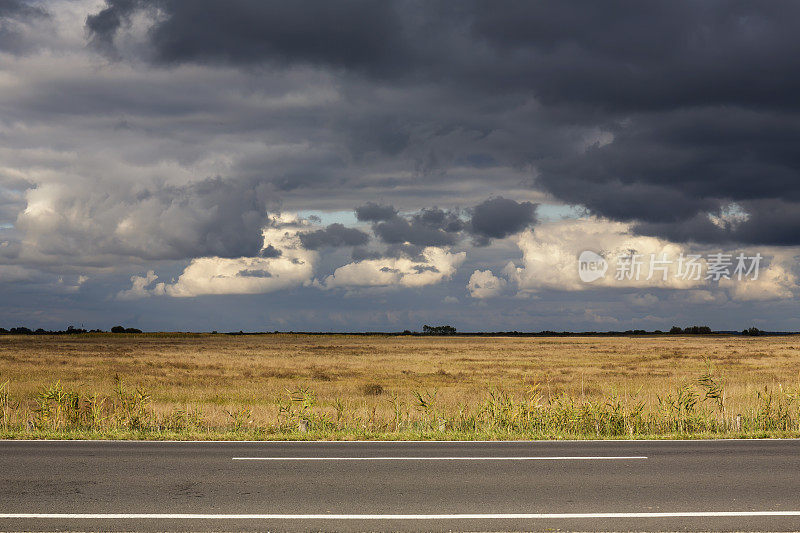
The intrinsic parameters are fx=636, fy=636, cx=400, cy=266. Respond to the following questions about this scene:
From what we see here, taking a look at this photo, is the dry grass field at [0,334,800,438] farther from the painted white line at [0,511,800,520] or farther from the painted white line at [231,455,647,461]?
the painted white line at [0,511,800,520]

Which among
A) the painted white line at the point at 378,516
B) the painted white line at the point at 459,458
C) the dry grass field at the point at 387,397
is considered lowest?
the dry grass field at the point at 387,397

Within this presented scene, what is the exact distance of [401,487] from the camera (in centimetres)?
911

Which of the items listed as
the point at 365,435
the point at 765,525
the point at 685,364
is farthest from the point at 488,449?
the point at 685,364

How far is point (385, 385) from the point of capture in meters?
35.0

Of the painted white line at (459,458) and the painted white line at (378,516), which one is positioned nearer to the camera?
the painted white line at (378,516)

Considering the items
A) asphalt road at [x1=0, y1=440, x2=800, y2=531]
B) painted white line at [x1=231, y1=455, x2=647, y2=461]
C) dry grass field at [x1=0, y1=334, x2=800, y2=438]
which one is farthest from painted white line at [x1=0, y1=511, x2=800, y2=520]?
dry grass field at [x1=0, y1=334, x2=800, y2=438]

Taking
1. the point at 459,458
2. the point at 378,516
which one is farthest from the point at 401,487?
the point at 459,458

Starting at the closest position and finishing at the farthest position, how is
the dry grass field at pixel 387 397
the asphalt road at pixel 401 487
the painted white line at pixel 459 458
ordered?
the asphalt road at pixel 401 487 < the painted white line at pixel 459 458 < the dry grass field at pixel 387 397

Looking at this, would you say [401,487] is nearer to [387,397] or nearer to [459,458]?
[459,458]

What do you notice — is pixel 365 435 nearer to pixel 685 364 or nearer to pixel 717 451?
pixel 717 451

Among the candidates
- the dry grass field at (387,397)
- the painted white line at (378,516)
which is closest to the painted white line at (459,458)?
the dry grass field at (387,397)

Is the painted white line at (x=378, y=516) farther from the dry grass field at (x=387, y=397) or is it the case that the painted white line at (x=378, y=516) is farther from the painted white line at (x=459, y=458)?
the dry grass field at (x=387, y=397)

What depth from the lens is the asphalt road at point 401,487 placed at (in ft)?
24.7

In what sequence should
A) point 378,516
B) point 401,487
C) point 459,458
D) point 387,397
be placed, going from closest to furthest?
point 378,516 → point 401,487 → point 459,458 → point 387,397
